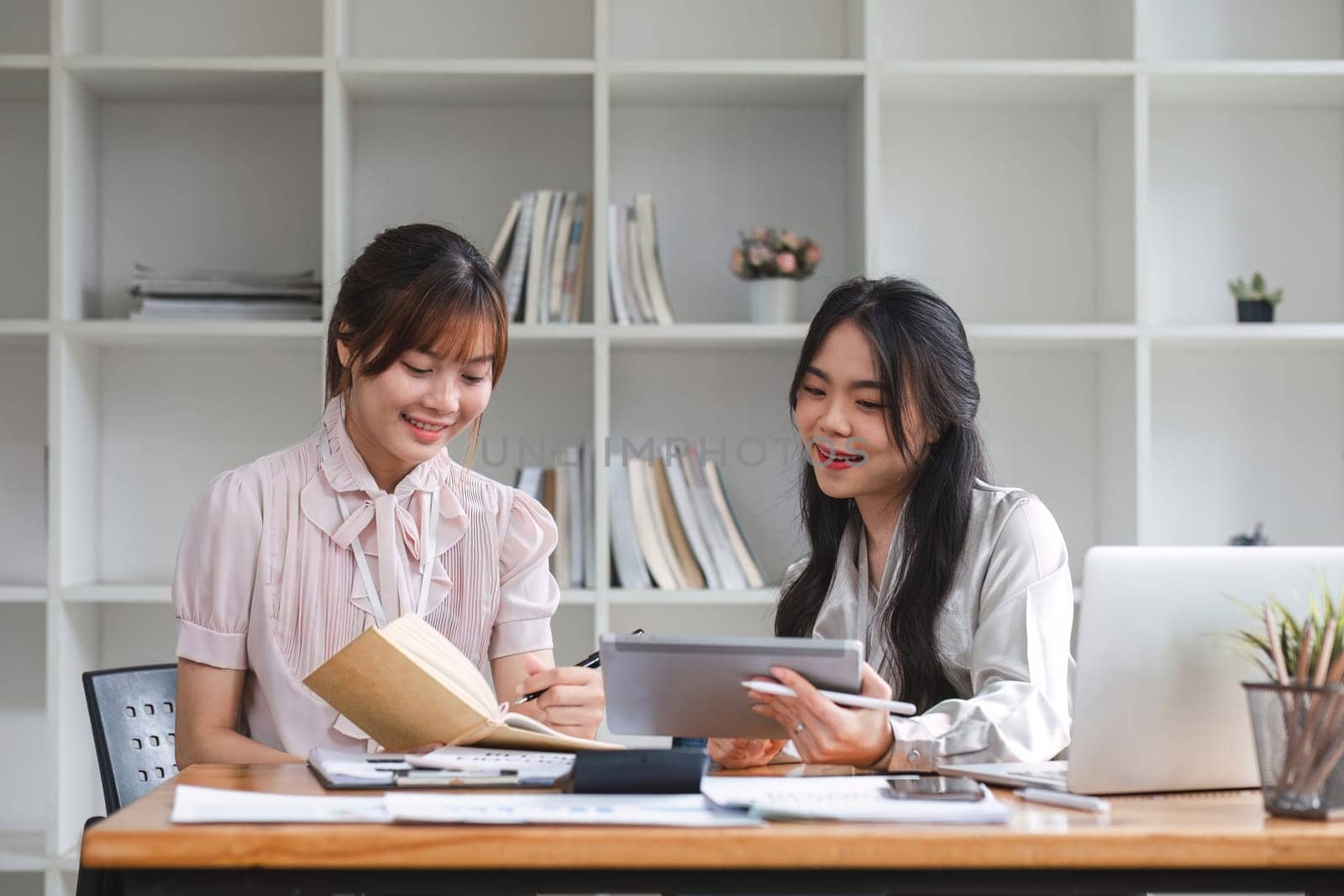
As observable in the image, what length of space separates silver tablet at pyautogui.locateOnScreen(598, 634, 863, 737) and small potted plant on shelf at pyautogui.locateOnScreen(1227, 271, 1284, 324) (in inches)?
69.5

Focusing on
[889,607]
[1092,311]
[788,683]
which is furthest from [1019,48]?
[788,683]

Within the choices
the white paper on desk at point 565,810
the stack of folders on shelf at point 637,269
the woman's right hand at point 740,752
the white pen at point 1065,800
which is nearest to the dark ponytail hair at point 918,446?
the woman's right hand at point 740,752

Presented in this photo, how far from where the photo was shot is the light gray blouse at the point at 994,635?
1.42m

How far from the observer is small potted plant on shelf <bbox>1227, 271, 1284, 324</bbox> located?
2.66 m

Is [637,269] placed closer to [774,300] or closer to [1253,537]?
[774,300]

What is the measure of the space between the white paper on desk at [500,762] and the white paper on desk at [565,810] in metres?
0.07

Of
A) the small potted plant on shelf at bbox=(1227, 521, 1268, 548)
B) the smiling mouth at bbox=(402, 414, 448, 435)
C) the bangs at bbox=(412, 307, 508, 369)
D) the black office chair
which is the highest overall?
the bangs at bbox=(412, 307, 508, 369)

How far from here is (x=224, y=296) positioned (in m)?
2.58

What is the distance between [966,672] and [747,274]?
1.15 metres

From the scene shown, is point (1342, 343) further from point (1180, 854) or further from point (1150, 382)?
point (1180, 854)

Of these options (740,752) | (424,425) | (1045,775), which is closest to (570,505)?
(424,425)

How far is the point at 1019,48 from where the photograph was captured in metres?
2.86

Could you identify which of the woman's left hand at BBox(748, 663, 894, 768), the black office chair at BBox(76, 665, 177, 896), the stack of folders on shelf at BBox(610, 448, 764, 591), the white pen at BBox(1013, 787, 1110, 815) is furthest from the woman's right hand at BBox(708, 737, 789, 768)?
the stack of folders on shelf at BBox(610, 448, 764, 591)

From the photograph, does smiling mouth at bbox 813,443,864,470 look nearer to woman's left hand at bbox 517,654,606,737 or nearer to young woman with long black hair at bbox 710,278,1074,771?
young woman with long black hair at bbox 710,278,1074,771
